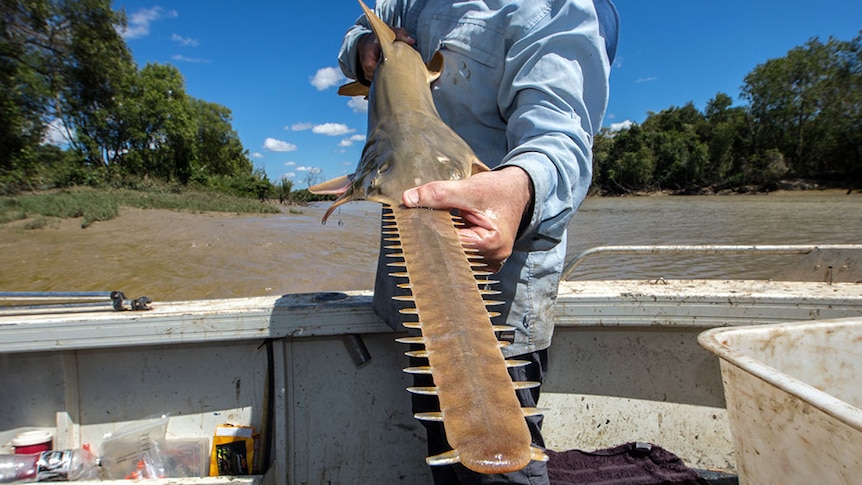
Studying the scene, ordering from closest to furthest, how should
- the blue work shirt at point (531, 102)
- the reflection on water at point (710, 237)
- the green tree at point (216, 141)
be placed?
the blue work shirt at point (531, 102) < the reflection on water at point (710, 237) < the green tree at point (216, 141)

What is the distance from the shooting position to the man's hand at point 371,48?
1.89 m

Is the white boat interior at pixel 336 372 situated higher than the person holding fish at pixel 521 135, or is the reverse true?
the person holding fish at pixel 521 135

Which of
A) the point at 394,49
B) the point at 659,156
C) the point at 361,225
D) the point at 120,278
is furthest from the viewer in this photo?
the point at 659,156

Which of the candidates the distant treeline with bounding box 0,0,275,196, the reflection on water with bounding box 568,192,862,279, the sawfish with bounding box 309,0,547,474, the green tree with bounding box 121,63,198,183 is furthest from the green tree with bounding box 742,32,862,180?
the green tree with bounding box 121,63,198,183

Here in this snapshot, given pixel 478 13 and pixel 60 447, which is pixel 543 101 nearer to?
pixel 478 13

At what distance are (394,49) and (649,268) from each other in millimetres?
8941

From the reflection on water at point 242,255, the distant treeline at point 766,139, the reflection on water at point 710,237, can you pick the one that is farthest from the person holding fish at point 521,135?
the distant treeline at point 766,139

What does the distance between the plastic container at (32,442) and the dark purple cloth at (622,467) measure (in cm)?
239

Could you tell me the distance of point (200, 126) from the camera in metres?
45.6

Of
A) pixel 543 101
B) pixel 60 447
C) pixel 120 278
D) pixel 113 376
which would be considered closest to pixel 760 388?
pixel 543 101

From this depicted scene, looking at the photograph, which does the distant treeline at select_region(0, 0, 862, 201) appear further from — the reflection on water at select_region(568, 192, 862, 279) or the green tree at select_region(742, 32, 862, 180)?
the reflection on water at select_region(568, 192, 862, 279)

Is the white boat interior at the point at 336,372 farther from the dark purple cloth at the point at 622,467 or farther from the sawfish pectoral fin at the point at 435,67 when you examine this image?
the sawfish pectoral fin at the point at 435,67

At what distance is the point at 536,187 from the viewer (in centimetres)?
115

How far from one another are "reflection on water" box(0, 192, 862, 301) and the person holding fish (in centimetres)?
614
